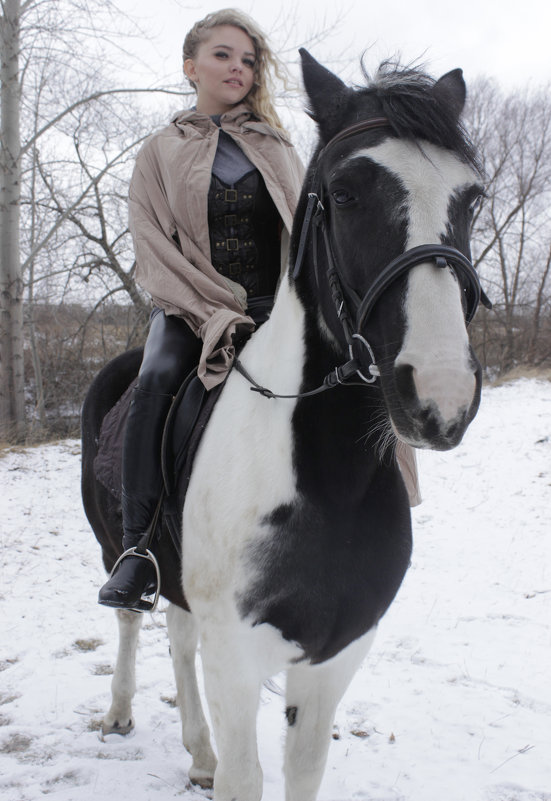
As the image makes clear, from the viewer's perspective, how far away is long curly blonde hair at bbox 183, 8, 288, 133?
2549 millimetres

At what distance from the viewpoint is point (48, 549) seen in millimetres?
6129

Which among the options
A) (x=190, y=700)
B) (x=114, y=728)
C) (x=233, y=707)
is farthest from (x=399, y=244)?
(x=114, y=728)

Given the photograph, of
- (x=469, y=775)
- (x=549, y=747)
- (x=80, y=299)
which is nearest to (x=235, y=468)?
(x=469, y=775)

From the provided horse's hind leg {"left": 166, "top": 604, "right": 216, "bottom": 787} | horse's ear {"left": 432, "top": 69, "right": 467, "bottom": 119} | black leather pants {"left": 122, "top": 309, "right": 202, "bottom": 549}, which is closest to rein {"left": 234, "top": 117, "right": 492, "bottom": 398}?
horse's ear {"left": 432, "top": 69, "right": 467, "bottom": 119}

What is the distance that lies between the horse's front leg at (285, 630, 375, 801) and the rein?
3.29 feet

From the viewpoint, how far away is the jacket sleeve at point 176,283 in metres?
2.04

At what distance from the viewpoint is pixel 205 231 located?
2.33m

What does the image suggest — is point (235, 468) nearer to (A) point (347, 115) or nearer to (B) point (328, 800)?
(A) point (347, 115)

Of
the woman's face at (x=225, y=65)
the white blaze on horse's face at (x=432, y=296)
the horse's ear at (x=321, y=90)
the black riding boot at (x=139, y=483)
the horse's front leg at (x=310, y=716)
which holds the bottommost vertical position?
the horse's front leg at (x=310, y=716)

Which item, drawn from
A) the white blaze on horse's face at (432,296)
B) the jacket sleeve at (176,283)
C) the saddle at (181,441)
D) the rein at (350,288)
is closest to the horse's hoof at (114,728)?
the saddle at (181,441)

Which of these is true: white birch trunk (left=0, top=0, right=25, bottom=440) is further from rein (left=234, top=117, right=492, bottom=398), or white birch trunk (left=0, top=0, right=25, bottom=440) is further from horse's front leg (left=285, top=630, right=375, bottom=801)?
rein (left=234, top=117, right=492, bottom=398)

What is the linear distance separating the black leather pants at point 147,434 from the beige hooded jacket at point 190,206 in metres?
0.18

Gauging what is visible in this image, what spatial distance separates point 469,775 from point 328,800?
77 cm

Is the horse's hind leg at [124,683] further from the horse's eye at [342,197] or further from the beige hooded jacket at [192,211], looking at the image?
the horse's eye at [342,197]
